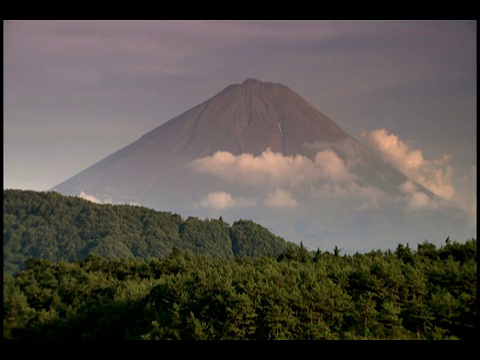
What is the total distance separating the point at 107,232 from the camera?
4281 centimetres

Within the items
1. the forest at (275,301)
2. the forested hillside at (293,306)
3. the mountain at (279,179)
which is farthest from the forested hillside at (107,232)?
the mountain at (279,179)

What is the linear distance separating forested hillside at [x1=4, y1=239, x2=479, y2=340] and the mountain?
147 feet

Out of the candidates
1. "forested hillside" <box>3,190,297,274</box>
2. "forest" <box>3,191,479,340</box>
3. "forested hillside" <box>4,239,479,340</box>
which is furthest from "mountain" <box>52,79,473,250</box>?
"forested hillside" <box>4,239,479,340</box>

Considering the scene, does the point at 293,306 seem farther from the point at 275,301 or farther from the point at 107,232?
the point at 107,232

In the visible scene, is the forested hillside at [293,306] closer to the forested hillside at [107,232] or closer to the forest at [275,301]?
the forest at [275,301]

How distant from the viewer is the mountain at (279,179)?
225ft

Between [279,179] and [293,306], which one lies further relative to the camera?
[279,179]

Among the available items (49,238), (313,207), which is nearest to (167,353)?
(49,238)

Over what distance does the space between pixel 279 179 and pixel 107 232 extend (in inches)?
1286

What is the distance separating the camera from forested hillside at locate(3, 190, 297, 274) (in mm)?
37156

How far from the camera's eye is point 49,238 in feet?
123

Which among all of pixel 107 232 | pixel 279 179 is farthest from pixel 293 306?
pixel 279 179

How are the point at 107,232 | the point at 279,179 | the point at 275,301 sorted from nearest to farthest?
1. the point at 275,301
2. the point at 107,232
3. the point at 279,179

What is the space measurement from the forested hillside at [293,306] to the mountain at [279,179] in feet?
147
